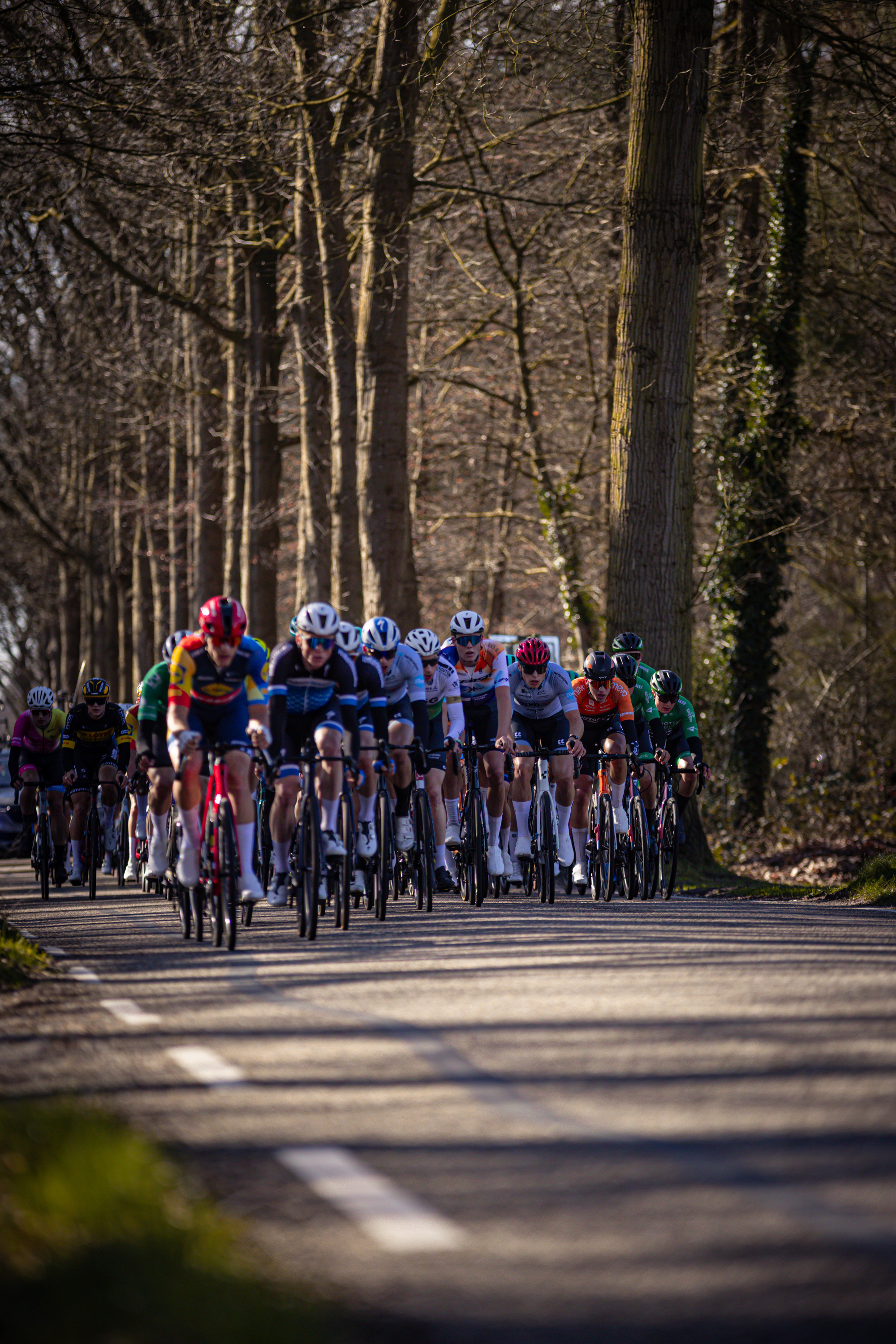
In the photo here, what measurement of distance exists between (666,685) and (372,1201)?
424 inches

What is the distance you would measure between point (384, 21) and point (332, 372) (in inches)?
157

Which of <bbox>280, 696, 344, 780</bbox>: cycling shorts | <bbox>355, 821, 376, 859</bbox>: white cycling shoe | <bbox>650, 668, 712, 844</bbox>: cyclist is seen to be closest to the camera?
<bbox>280, 696, 344, 780</bbox>: cycling shorts

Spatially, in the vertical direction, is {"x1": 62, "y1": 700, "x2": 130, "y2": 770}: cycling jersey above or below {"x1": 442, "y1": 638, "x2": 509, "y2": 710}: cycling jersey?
below

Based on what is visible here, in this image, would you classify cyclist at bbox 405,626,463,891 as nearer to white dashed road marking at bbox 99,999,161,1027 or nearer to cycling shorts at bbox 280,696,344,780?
cycling shorts at bbox 280,696,344,780

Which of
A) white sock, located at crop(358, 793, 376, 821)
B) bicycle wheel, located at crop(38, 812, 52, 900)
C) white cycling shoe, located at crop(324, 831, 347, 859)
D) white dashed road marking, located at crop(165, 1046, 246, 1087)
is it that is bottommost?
white dashed road marking, located at crop(165, 1046, 246, 1087)

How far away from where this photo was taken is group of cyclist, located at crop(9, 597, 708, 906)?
A: 10.6 m

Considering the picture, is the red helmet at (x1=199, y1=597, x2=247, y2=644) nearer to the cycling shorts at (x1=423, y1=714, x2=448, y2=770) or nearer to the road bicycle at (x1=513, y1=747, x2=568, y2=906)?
the cycling shorts at (x1=423, y1=714, x2=448, y2=770)

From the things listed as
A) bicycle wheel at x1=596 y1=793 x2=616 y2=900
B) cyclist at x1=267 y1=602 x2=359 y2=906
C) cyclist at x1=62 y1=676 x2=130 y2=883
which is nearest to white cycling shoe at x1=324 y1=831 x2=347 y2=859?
cyclist at x1=267 y1=602 x2=359 y2=906

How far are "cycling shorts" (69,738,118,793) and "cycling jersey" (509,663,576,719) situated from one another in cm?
473

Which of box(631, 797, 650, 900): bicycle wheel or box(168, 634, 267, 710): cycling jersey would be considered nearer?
box(168, 634, 267, 710): cycling jersey

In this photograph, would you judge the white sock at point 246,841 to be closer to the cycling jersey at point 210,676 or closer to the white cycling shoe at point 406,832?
the cycling jersey at point 210,676

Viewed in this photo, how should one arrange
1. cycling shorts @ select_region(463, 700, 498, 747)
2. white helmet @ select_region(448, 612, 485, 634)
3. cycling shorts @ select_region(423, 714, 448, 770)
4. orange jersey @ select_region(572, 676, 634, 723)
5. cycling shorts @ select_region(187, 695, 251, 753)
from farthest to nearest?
orange jersey @ select_region(572, 676, 634, 723), cycling shorts @ select_region(463, 700, 498, 747), white helmet @ select_region(448, 612, 485, 634), cycling shorts @ select_region(423, 714, 448, 770), cycling shorts @ select_region(187, 695, 251, 753)

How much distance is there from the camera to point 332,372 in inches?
769

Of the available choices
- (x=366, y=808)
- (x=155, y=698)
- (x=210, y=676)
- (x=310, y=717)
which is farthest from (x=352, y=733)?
(x=155, y=698)
